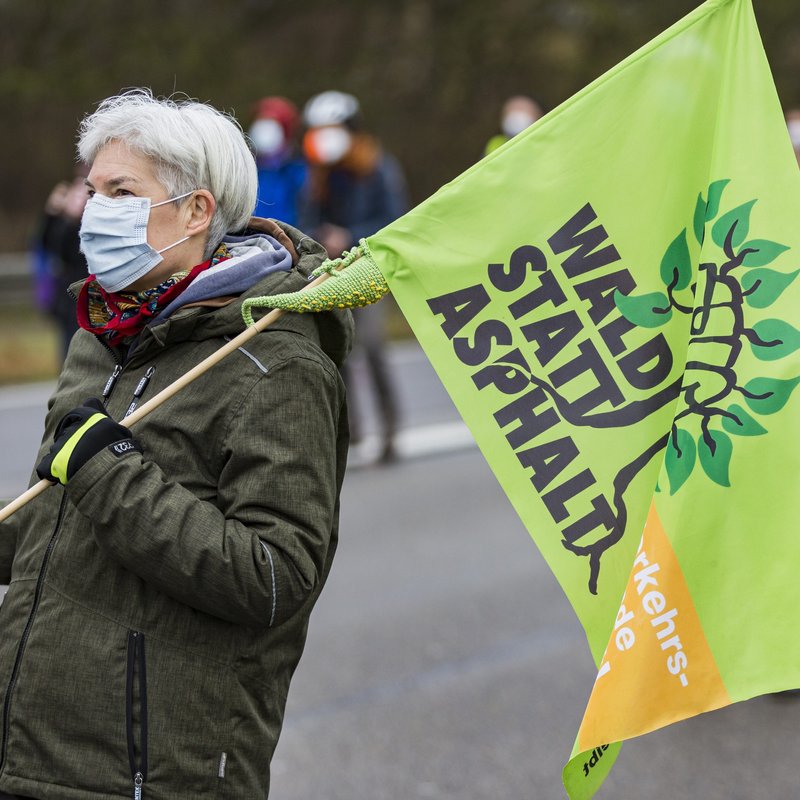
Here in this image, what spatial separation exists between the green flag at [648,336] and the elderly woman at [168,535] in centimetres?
36

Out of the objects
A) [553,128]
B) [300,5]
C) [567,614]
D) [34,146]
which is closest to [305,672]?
[567,614]

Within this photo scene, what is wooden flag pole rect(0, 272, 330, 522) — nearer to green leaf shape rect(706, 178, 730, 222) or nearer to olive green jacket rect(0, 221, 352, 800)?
olive green jacket rect(0, 221, 352, 800)

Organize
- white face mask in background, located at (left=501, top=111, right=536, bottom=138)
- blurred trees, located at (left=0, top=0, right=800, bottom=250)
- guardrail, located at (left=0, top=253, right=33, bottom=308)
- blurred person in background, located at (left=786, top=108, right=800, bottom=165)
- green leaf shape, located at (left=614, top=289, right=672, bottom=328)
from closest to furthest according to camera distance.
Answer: green leaf shape, located at (left=614, top=289, right=672, bottom=328)
blurred person in background, located at (left=786, top=108, right=800, bottom=165)
white face mask in background, located at (left=501, top=111, right=536, bottom=138)
guardrail, located at (left=0, top=253, right=33, bottom=308)
blurred trees, located at (left=0, top=0, right=800, bottom=250)

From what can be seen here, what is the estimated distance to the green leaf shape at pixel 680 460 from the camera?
2.49 meters

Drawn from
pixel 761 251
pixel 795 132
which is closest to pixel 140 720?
pixel 761 251

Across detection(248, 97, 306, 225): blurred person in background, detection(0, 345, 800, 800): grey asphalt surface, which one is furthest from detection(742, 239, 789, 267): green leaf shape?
detection(248, 97, 306, 225): blurred person in background

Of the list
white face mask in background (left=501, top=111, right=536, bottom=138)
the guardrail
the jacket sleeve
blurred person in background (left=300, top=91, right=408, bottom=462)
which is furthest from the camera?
the guardrail

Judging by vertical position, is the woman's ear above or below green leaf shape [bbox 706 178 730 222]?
above

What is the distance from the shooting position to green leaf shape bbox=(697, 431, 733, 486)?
2.49m

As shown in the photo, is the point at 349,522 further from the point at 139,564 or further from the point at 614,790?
→ the point at 139,564

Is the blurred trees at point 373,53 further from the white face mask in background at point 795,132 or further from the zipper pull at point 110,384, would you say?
the zipper pull at point 110,384

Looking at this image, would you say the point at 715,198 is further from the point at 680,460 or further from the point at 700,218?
the point at 680,460

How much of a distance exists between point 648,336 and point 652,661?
0.62 m

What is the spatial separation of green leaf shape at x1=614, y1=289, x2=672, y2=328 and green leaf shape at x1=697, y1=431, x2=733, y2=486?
25 centimetres
